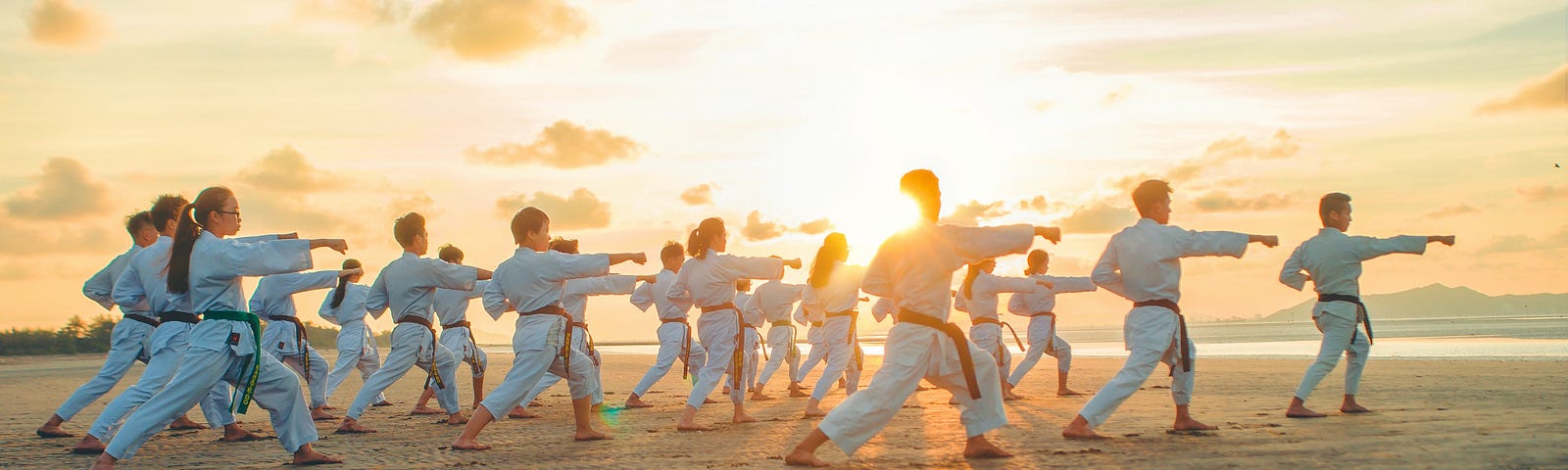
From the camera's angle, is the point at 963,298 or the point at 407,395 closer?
the point at 963,298

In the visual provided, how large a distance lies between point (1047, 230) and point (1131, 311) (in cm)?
213

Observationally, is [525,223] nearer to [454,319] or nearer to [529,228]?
[529,228]

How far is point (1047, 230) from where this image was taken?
679 centimetres

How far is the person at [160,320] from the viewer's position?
317 inches

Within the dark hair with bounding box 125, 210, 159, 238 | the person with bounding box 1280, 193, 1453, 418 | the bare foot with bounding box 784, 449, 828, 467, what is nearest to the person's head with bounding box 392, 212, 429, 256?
the dark hair with bounding box 125, 210, 159, 238

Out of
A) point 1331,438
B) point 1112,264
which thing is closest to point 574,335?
point 1112,264

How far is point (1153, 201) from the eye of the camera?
855 centimetres

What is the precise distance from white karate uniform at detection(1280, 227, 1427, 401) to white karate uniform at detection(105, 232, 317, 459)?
8.48 meters

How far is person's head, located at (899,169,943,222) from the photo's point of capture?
7.00 metres

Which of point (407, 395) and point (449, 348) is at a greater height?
point (449, 348)

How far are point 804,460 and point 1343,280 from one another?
5.92m

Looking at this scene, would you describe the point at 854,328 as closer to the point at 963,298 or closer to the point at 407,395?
the point at 963,298

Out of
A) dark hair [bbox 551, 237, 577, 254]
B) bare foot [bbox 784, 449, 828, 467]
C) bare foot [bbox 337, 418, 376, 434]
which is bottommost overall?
bare foot [bbox 337, 418, 376, 434]

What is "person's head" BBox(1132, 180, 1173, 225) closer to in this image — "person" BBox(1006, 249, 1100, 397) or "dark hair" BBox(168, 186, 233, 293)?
"person" BBox(1006, 249, 1100, 397)
